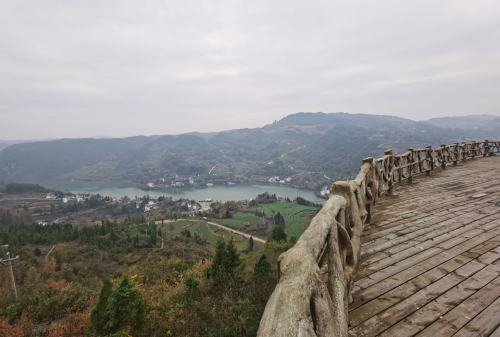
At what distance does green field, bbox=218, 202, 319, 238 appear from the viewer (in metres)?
66.8

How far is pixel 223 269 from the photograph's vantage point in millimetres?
13609

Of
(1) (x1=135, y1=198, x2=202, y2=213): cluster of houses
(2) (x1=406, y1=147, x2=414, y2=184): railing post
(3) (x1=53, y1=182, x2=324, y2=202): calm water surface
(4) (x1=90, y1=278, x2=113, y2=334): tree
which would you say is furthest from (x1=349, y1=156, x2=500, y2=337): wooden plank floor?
(3) (x1=53, y1=182, x2=324, y2=202): calm water surface

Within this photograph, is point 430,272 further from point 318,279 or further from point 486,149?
point 486,149

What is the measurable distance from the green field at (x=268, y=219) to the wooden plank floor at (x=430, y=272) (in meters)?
53.0

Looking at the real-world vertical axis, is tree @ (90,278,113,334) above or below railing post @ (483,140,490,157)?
below

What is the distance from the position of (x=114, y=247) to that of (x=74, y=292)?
118 feet

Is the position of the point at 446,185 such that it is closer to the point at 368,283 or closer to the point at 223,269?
the point at 368,283

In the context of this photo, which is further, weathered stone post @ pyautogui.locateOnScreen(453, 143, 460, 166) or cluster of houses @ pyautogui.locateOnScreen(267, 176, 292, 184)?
cluster of houses @ pyautogui.locateOnScreen(267, 176, 292, 184)

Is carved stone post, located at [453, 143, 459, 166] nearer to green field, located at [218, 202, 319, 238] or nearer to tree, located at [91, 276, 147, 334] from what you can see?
tree, located at [91, 276, 147, 334]

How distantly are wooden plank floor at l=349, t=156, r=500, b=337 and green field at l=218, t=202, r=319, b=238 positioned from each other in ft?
174

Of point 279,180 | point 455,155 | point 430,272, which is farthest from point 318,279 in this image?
point 279,180

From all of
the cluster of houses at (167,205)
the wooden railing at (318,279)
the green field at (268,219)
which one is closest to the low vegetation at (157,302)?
the wooden railing at (318,279)

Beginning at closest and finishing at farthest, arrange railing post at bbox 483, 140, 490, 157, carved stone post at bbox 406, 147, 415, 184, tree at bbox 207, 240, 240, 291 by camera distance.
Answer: carved stone post at bbox 406, 147, 415, 184, tree at bbox 207, 240, 240, 291, railing post at bbox 483, 140, 490, 157

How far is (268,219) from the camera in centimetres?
7888
